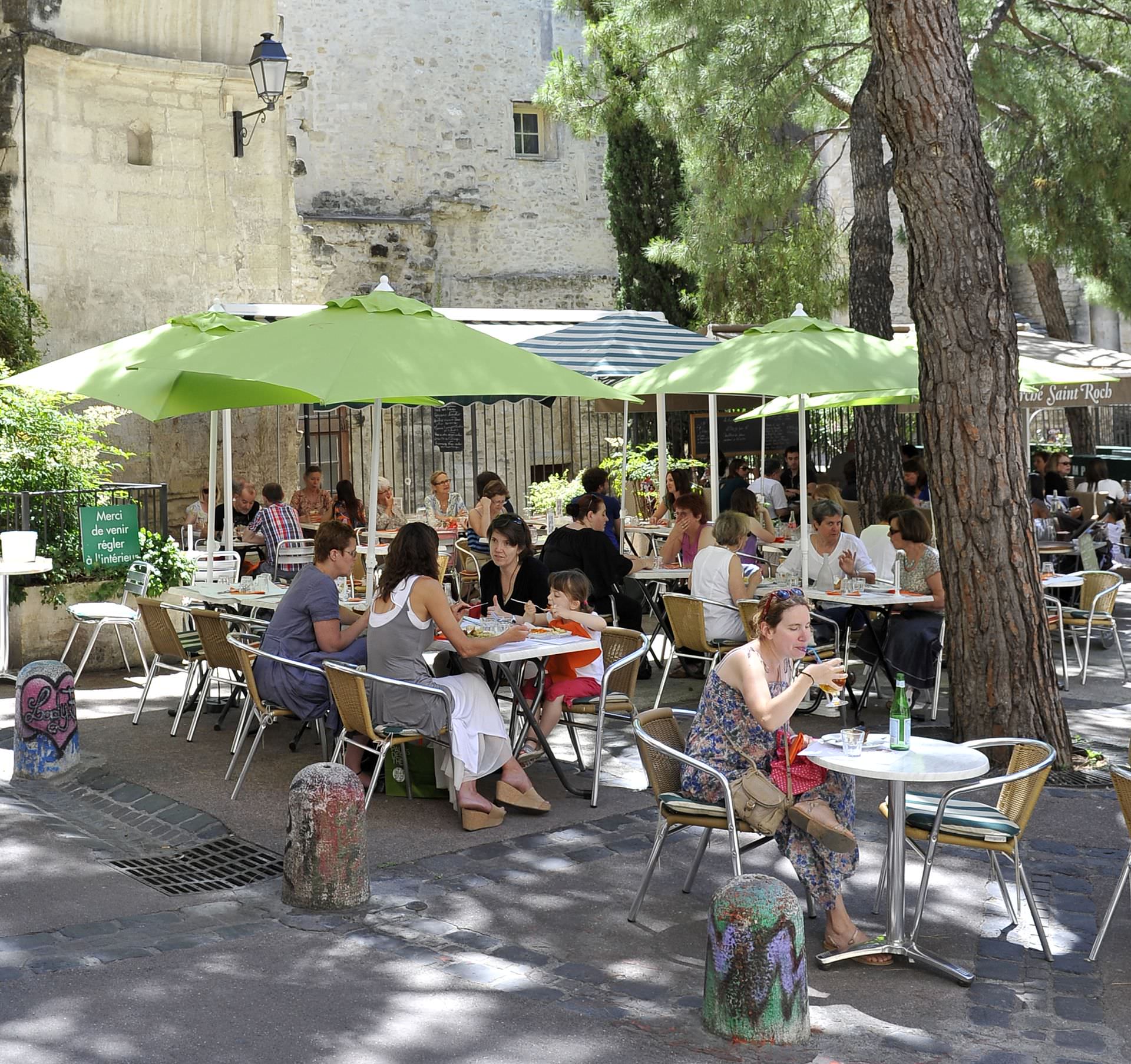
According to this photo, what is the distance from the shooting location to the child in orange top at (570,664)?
707 centimetres

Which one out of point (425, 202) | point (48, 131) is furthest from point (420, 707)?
point (425, 202)

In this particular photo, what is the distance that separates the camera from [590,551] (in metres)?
9.43

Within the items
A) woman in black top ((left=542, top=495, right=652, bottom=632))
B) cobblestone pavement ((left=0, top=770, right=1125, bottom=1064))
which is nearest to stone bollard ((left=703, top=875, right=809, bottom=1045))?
cobblestone pavement ((left=0, top=770, right=1125, bottom=1064))

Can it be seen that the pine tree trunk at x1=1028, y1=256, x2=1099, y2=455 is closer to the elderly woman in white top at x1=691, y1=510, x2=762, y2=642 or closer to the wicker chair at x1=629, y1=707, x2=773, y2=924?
the elderly woman in white top at x1=691, y1=510, x2=762, y2=642

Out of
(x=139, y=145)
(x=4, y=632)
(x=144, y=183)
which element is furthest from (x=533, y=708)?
(x=139, y=145)

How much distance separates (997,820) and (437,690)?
2.52m

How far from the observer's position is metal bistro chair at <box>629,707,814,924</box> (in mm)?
4938

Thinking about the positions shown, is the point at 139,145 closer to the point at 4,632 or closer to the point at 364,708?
the point at 4,632

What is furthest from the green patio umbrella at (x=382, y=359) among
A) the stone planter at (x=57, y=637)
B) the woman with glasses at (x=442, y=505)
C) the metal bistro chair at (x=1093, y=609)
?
the woman with glasses at (x=442, y=505)

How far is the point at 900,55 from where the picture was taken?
286 inches

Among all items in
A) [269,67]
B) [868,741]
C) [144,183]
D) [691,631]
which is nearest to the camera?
[868,741]

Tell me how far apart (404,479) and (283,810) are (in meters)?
14.6

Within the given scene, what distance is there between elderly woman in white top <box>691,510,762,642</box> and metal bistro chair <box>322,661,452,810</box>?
269 centimetres

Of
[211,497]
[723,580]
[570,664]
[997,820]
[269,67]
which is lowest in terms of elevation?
[997,820]
